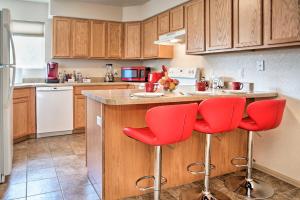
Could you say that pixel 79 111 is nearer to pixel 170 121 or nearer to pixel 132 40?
pixel 132 40

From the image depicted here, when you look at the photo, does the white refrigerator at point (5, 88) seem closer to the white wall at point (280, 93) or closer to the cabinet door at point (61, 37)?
the cabinet door at point (61, 37)

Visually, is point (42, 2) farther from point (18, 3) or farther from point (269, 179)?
point (269, 179)

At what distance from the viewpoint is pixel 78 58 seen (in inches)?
201

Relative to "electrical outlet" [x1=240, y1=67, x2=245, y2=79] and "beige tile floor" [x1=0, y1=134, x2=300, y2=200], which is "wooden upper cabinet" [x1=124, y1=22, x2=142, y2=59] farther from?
"electrical outlet" [x1=240, y1=67, x2=245, y2=79]

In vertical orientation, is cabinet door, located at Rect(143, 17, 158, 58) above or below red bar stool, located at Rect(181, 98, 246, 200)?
above

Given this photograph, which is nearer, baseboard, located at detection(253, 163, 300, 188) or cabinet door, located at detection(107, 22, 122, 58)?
baseboard, located at detection(253, 163, 300, 188)

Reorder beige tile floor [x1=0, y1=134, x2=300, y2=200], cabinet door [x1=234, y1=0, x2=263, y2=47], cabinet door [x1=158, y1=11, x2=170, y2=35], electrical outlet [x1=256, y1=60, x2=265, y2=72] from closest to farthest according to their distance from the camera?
beige tile floor [x1=0, y1=134, x2=300, y2=200] → cabinet door [x1=234, y1=0, x2=263, y2=47] → electrical outlet [x1=256, y1=60, x2=265, y2=72] → cabinet door [x1=158, y1=11, x2=170, y2=35]

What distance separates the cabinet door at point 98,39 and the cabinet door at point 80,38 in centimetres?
10

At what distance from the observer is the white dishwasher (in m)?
4.40

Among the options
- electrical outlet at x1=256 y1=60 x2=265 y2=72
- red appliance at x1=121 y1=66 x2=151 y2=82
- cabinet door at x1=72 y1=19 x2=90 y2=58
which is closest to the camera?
electrical outlet at x1=256 y1=60 x2=265 y2=72

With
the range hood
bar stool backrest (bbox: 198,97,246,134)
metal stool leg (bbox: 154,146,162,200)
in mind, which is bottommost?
metal stool leg (bbox: 154,146,162,200)

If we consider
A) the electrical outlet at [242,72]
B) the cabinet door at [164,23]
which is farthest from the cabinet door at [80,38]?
the electrical outlet at [242,72]

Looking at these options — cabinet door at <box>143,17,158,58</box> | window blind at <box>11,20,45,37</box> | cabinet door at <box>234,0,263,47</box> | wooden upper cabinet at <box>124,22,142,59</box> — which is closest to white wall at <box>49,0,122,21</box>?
wooden upper cabinet at <box>124,22,142,59</box>

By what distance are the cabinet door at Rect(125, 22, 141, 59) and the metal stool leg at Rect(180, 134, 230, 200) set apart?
335 cm
